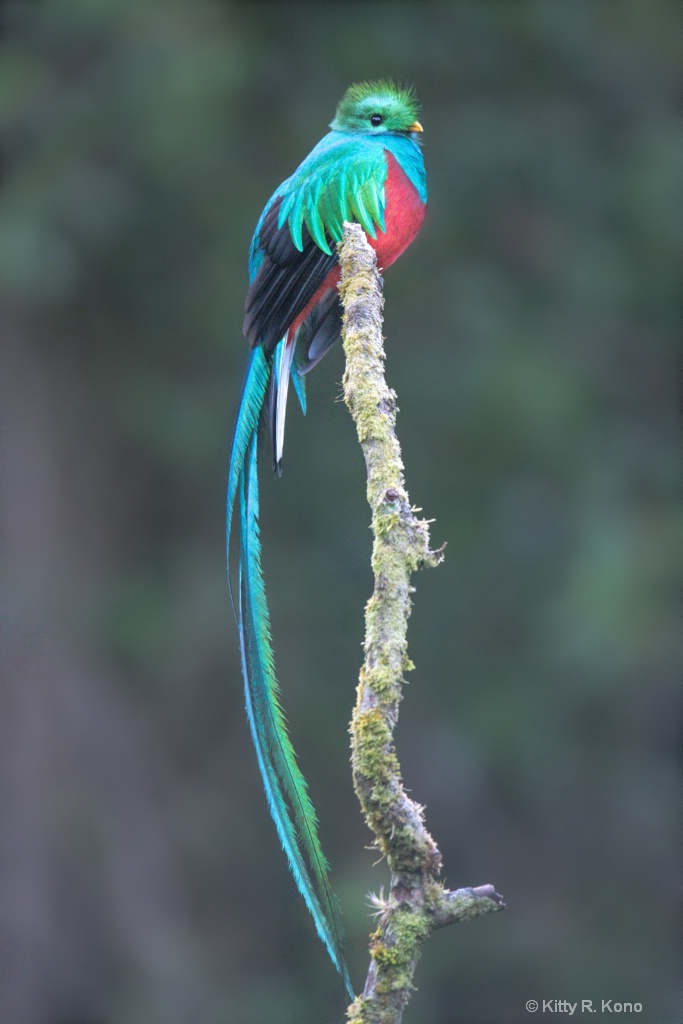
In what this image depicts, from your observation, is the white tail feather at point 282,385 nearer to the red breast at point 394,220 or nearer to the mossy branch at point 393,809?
the red breast at point 394,220

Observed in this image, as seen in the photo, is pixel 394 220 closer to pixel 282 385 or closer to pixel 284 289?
pixel 284 289


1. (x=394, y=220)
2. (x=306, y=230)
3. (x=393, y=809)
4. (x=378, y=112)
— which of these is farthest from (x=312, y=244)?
(x=393, y=809)

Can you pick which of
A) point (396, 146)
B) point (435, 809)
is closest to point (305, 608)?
point (435, 809)

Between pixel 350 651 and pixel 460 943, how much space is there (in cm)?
159

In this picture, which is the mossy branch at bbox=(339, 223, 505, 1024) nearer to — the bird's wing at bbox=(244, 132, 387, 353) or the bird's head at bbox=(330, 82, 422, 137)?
the bird's wing at bbox=(244, 132, 387, 353)

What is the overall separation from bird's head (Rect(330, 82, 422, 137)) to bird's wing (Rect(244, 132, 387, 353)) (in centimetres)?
22

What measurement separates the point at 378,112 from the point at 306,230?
49 cm

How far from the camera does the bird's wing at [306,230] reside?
257 cm

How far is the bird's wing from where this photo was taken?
257 cm

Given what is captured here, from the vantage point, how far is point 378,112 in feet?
9.55

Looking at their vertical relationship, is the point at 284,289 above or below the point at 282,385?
above

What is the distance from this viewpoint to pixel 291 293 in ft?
8.45

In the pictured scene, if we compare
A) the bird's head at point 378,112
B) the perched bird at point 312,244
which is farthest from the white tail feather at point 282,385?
the bird's head at point 378,112

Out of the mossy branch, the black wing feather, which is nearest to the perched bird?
the black wing feather
